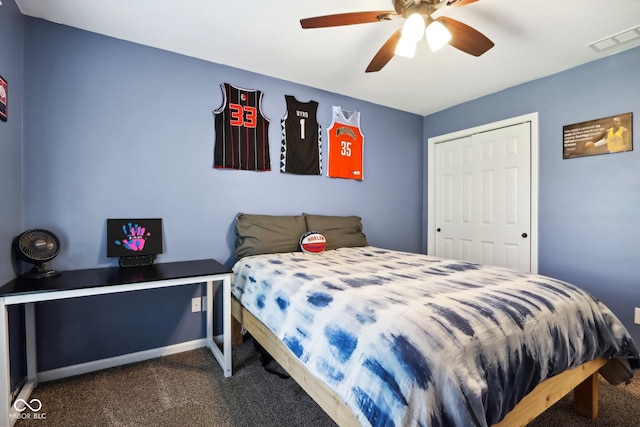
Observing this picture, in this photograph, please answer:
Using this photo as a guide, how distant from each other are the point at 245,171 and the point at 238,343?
1.43 meters

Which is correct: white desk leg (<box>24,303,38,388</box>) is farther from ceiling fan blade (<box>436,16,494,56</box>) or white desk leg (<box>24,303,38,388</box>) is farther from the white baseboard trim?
ceiling fan blade (<box>436,16,494,56</box>)

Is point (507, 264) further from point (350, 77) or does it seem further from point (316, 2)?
point (316, 2)

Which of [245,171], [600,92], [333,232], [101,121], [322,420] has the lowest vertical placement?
[322,420]

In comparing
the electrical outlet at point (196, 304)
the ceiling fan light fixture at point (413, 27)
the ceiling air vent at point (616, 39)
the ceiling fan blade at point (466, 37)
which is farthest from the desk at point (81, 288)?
the ceiling air vent at point (616, 39)

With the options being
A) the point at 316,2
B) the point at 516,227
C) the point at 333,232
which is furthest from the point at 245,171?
the point at 516,227

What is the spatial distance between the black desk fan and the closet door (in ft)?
12.0

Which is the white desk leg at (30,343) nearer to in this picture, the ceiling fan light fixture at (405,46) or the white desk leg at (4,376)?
the white desk leg at (4,376)

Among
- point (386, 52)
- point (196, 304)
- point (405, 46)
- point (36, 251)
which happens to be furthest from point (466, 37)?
point (36, 251)

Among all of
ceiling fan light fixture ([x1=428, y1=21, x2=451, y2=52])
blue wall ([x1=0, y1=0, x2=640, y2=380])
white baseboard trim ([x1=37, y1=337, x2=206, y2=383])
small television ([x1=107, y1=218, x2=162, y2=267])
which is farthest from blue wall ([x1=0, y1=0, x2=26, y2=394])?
ceiling fan light fixture ([x1=428, y1=21, x2=451, y2=52])

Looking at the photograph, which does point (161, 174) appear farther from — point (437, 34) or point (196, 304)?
point (437, 34)

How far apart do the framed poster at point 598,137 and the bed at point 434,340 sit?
1573mm

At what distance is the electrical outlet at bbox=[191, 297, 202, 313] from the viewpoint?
236cm

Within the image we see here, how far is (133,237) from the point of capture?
6.93 ft

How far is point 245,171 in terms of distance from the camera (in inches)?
103
